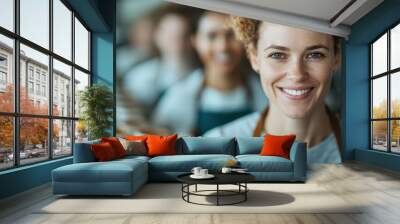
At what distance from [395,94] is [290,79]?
2.24 meters

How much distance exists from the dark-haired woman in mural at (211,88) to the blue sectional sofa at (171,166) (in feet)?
5.54

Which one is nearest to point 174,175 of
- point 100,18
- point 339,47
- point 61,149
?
point 61,149

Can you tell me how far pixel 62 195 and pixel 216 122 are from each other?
4486 mm

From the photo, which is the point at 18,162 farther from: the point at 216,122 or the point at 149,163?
the point at 216,122

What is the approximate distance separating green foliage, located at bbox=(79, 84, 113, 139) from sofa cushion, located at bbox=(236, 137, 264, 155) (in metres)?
2.82

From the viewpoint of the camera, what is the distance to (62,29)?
7051 millimetres

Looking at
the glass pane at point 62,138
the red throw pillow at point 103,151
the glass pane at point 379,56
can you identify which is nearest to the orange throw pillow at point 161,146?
the red throw pillow at point 103,151

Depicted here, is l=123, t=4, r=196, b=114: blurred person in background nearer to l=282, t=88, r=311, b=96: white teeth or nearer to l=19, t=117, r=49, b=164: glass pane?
l=282, t=88, r=311, b=96: white teeth

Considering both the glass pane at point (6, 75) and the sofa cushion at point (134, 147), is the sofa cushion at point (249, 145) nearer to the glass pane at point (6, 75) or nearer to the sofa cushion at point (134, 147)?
the sofa cushion at point (134, 147)

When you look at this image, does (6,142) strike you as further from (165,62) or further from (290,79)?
(290,79)

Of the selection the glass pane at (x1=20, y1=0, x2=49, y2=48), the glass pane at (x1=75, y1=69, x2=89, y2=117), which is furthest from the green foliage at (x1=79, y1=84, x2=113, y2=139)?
the glass pane at (x1=20, y1=0, x2=49, y2=48)

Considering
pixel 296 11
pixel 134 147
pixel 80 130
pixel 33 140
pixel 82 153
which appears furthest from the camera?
pixel 296 11

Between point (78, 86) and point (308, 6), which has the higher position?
point (308, 6)

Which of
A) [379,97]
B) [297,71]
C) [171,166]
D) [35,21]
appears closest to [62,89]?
[35,21]
